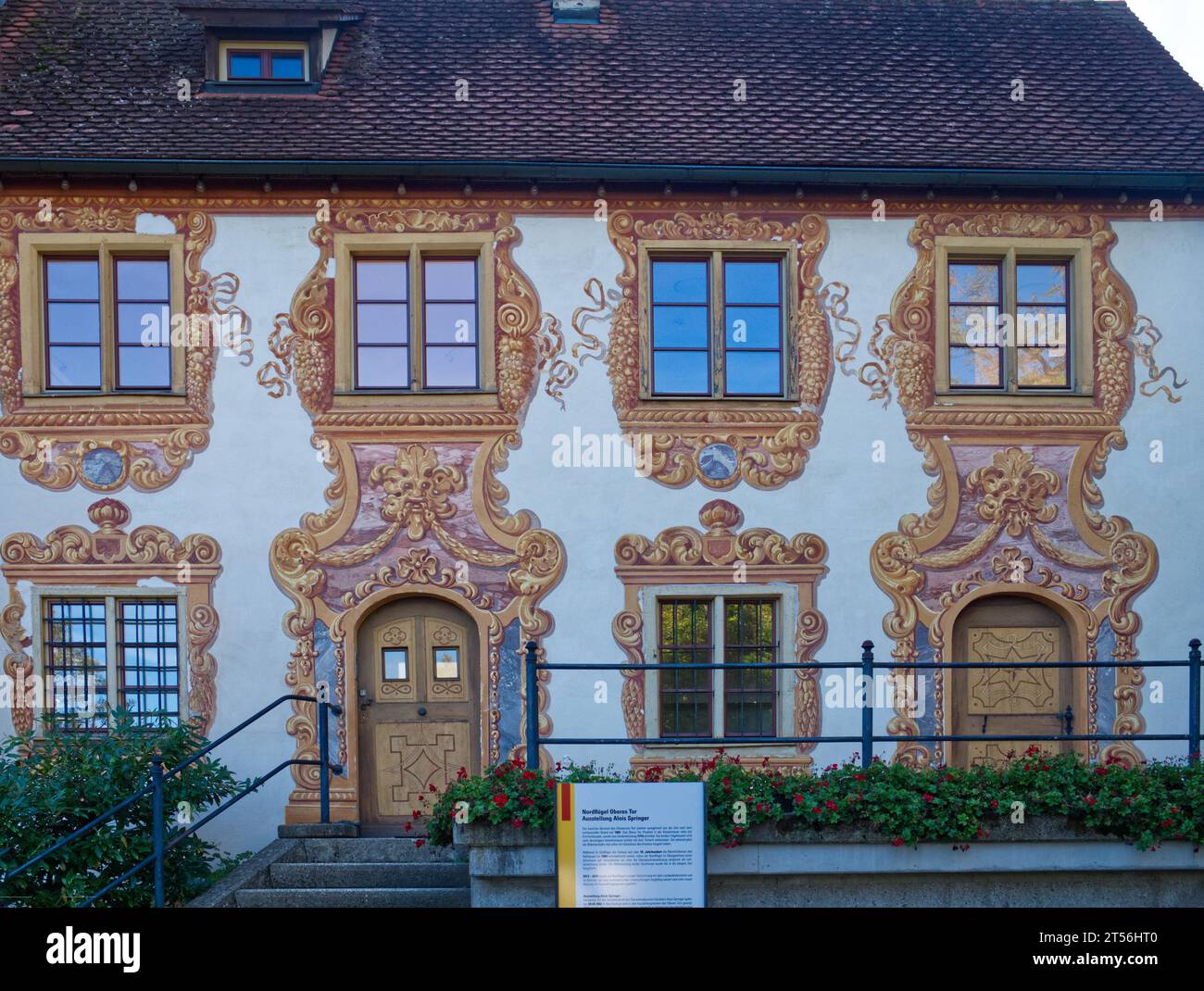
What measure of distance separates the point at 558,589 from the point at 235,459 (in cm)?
339

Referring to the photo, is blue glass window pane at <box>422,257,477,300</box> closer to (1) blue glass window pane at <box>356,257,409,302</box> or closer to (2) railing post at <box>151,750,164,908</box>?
(1) blue glass window pane at <box>356,257,409,302</box>

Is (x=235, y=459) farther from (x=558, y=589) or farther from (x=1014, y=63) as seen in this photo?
(x=1014, y=63)

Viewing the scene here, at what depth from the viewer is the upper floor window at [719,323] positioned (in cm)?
1155

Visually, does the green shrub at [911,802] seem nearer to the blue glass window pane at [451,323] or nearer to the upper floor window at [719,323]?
the upper floor window at [719,323]

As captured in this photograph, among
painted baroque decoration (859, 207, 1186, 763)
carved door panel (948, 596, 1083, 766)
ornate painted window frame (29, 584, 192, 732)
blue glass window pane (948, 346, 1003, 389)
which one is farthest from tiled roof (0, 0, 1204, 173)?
carved door panel (948, 596, 1083, 766)

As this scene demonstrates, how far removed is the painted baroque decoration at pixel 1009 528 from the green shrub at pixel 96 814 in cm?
656

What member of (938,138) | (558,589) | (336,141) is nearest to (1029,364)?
(938,138)

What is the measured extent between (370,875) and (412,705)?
2.40 metres

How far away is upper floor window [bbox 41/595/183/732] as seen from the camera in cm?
1117

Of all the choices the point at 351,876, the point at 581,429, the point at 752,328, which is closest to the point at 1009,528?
the point at 752,328

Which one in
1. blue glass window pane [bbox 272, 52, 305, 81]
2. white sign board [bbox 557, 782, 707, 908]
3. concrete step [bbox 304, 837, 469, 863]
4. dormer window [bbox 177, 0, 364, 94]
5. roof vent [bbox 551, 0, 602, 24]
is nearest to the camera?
white sign board [bbox 557, 782, 707, 908]

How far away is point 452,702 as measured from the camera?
1133 cm

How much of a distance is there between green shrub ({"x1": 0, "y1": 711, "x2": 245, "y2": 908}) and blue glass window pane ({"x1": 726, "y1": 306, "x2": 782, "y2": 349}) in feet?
21.0

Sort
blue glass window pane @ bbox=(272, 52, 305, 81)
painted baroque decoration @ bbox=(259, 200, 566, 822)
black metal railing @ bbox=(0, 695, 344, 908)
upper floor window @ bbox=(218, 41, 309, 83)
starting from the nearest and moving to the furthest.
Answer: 1. black metal railing @ bbox=(0, 695, 344, 908)
2. painted baroque decoration @ bbox=(259, 200, 566, 822)
3. upper floor window @ bbox=(218, 41, 309, 83)
4. blue glass window pane @ bbox=(272, 52, 305, 81)
